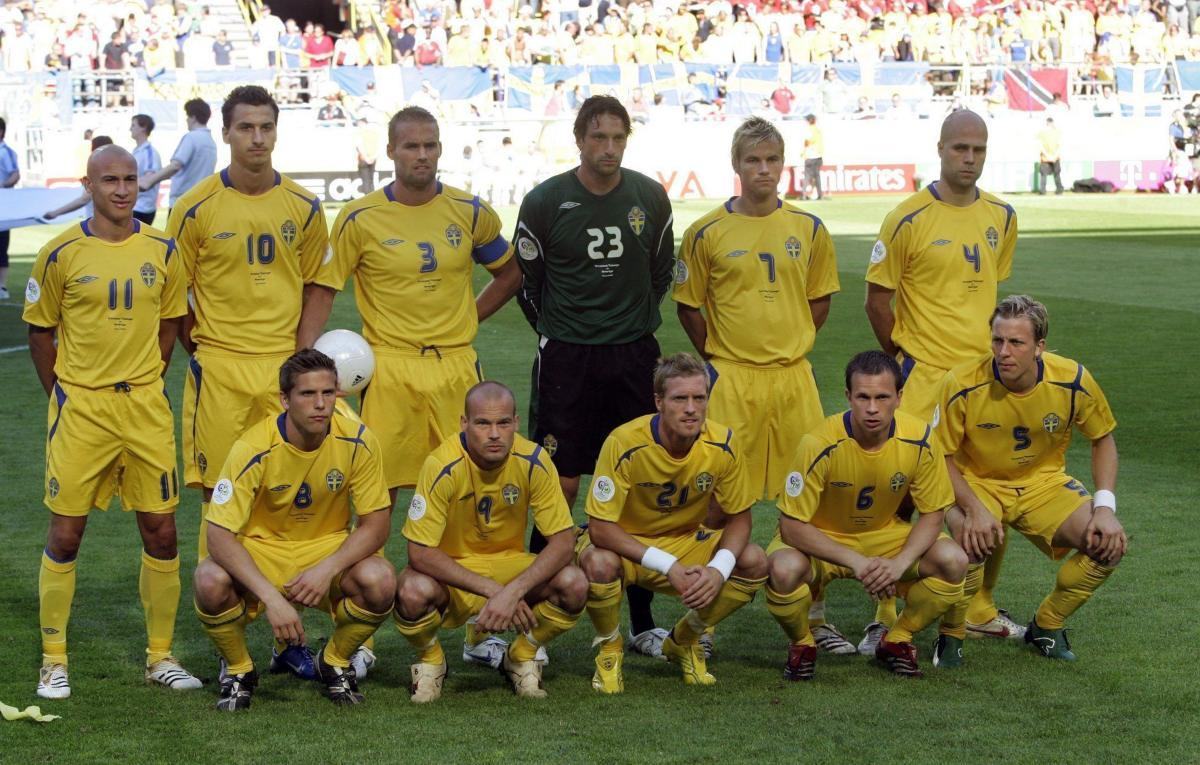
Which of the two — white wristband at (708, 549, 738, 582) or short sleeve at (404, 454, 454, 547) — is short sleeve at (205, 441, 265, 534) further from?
white wristband at (708, 549, 738, 582)

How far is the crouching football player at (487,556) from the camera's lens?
5461 millimetres

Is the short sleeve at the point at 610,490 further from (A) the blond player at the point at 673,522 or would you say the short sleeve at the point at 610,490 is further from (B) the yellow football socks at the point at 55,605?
(B) the yellow football socks at the point at 55,605

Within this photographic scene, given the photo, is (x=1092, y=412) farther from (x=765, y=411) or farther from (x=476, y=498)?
(x=476, y=498)

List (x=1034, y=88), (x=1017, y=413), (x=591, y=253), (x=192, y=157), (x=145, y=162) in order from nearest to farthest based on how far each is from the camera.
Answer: (x=1017, y=413) < (x=591, y=253) < (x=192, y=157) < (x=145, y=162) < (x=1034, y=88)

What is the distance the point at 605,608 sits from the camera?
5.63 m

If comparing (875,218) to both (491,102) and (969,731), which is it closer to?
(491,102)

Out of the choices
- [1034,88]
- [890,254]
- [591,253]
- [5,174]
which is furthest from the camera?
[1034,88]

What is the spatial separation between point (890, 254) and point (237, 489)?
297cm

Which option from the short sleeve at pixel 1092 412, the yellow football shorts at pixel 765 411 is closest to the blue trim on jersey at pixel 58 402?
the yellow football shorts at pixel 765 411

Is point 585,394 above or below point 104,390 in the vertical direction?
below

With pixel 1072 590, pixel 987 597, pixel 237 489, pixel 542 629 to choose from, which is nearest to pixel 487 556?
pixel 542 629

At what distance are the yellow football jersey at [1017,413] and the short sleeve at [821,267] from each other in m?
0.71

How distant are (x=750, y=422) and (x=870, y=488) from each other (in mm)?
778

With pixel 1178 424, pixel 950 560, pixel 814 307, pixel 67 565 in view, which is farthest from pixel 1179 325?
pixel 67 565
